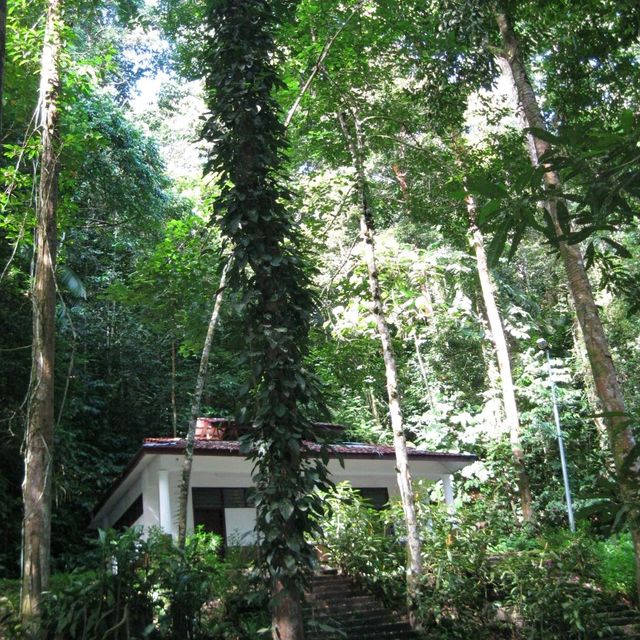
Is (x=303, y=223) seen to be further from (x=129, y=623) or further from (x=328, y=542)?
(x=129, y=623)

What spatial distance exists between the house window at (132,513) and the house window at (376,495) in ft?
15.2

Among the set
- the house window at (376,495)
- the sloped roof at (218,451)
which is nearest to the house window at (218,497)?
the sloped roof at (218,451)

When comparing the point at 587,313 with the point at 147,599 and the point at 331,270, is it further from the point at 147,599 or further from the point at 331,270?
the point at 147,599

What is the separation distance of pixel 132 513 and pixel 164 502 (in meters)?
3.32

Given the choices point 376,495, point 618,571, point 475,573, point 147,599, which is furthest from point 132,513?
point 618,571

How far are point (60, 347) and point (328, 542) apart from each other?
709 centimetres

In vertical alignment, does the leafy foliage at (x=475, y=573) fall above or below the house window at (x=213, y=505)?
below

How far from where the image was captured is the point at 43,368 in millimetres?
7586

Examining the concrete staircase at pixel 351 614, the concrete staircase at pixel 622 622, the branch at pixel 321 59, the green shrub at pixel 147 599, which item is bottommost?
the concrete staircase at pixel 622 622

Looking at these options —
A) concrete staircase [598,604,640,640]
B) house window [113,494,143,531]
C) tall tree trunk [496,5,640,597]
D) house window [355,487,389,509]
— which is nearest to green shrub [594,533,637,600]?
concrete staircase [598,604,640,640]

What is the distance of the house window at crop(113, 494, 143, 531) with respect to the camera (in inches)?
529

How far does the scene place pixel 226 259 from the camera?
19.8 ft

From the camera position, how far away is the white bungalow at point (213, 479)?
37.1 feet

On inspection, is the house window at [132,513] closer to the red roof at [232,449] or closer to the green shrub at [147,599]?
the red roof at [232,449]
